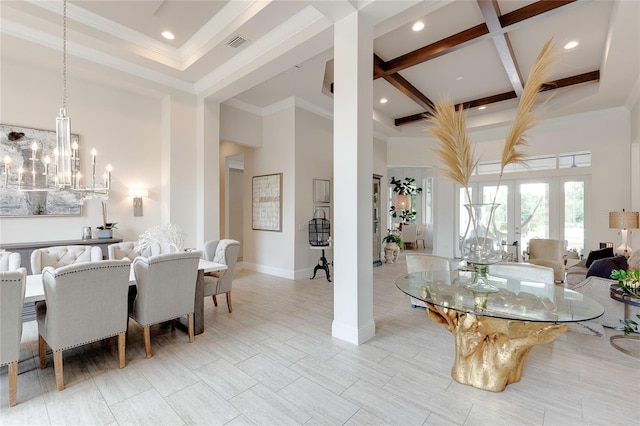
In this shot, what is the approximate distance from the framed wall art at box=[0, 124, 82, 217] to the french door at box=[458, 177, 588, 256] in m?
7.07

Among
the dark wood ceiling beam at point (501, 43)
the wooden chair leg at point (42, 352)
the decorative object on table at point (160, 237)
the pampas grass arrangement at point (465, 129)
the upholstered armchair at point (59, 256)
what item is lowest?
the wooden chair leg at point (42, 352)

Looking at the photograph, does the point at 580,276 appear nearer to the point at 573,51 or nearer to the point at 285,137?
the point at 573,51

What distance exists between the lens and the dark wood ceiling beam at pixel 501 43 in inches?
120

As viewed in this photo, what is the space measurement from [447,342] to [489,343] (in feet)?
2.83

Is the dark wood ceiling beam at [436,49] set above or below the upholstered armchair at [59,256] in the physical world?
above

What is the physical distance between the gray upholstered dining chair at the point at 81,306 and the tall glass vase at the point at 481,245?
2754 mm

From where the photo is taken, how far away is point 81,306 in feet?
7.13

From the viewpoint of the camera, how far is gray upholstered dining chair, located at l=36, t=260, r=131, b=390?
207 centimetres

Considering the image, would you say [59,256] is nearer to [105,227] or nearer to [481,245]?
[105,227]

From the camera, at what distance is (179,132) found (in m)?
5.06

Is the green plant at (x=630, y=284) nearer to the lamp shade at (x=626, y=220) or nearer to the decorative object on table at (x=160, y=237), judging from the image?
the lamp shade at (x=626, y=220)

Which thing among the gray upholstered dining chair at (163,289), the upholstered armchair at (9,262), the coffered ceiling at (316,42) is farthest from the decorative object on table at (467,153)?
the upholstered armchair at (9,262)

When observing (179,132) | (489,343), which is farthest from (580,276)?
(179,132)

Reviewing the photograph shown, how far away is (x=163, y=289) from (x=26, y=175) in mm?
3039
